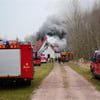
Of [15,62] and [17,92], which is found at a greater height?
[15,62]

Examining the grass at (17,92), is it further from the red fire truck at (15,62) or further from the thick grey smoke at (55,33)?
the thick grey smoke at (55,33)

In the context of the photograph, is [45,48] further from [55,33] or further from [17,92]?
[17,92]

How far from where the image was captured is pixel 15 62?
14.3m

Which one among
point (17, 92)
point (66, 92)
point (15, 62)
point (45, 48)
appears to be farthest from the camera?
point (45, 48)

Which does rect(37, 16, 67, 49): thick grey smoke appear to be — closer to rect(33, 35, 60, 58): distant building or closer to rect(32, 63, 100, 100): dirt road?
rect(33, 35, 60, 58): distant building

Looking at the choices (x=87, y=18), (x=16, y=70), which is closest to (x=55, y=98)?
(x=16, y=70)

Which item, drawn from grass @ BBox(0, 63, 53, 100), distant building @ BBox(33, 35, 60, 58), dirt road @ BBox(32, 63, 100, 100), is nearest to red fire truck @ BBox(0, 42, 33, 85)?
grass @ BBox(0, 63, 53, 100)

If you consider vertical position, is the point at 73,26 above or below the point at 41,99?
above

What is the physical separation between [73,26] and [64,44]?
76.8 feet

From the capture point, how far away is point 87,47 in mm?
53531

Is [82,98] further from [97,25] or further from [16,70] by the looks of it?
[97,25]

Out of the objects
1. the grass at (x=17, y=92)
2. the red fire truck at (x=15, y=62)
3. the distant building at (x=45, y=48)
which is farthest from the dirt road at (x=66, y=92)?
the distant building at (x=45, y=48)

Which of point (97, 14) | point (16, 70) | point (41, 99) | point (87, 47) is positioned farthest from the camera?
point (87, 47)

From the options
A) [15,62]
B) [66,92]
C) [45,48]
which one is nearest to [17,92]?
[15,62]
